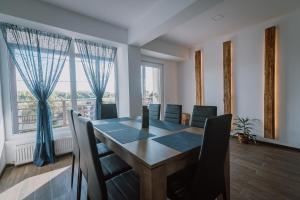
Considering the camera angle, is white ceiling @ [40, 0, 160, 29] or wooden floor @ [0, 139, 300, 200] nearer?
wooden floor @ [0, 139, 300, 200]

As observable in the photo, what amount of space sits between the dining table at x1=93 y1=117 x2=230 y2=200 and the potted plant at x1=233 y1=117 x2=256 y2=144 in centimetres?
233

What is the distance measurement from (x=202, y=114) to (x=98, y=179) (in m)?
1.60

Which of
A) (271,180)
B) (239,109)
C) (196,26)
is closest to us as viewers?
(271,180)

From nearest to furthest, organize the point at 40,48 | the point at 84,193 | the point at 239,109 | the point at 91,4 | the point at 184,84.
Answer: the point at 84,193 < the point at 91,4 < the point at 40,48 < the point at 239,109 < the point at 184,84

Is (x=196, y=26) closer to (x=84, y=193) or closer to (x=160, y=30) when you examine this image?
(x=160, y=30)

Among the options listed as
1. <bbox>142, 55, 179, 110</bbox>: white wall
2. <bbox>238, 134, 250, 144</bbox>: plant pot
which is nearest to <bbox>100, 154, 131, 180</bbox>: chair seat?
<bbox>238, 134, 250, 144</bbox>: plant pot

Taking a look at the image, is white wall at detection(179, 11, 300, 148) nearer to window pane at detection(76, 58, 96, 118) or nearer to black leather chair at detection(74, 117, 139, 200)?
window pane at detection(76, 58, 96, 118)

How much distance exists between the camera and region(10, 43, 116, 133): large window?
258 centimetres

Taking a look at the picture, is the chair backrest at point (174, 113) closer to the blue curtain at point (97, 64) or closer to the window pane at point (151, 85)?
the blue curtain at point (97, 64)

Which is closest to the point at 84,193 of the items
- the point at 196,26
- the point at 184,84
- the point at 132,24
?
the point at 132,24

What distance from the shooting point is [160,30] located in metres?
2.63

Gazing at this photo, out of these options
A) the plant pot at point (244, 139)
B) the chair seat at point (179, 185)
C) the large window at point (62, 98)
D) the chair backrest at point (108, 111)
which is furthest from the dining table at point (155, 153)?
the plant pot at point (244, 139)

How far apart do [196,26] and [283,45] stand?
1.78m

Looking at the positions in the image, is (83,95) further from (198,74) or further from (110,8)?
(198,74)
